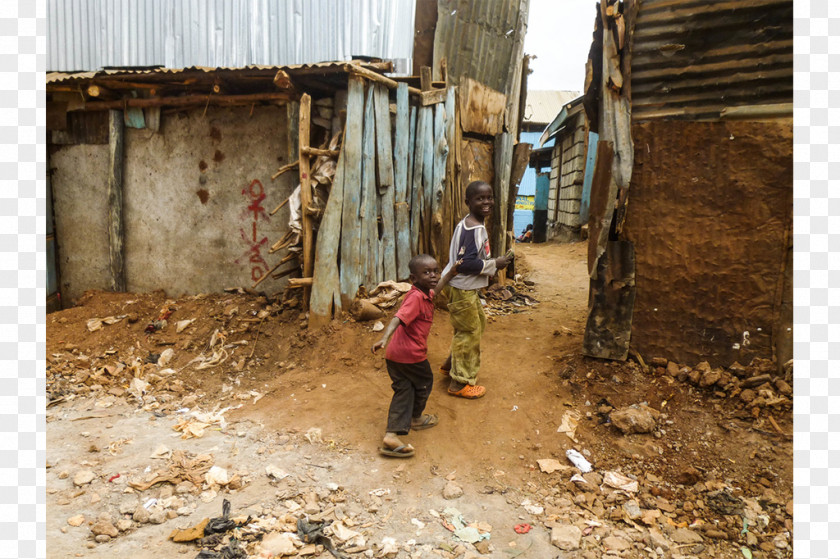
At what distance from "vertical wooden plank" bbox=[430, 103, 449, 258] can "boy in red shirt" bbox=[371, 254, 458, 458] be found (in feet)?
7.69

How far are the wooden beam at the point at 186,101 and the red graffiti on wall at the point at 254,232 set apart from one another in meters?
0.95

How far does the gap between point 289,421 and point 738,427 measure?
10.6 ft

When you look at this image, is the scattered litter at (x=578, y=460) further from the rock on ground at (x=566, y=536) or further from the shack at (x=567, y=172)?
the shack at (x=567, y=172)

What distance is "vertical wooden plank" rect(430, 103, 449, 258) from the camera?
18.9ft

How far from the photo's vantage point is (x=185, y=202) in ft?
20.8

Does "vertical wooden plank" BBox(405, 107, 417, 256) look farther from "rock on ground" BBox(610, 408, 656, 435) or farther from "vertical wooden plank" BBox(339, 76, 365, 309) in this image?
"rock on ground" BBox(610, 408, 656, 435)

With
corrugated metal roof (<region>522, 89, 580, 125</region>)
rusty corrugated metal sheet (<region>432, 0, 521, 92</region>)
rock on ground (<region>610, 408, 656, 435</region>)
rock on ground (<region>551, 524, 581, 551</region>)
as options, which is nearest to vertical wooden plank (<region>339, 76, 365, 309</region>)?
rusty corrugated metal sheet (<region>432, 0, 521, 92</region>)

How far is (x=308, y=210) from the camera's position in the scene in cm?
511

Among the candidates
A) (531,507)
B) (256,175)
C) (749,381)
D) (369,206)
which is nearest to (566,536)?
(531,507)

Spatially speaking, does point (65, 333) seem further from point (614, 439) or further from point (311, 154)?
point (614, 439)

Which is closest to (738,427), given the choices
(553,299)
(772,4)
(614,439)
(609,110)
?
(614,439)

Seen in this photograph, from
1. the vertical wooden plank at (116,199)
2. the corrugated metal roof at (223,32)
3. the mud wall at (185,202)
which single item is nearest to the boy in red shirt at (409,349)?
the mud wall at (185,202)

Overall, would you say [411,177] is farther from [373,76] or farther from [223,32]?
[223,32]

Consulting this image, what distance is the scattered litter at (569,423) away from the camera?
11.9 feet
